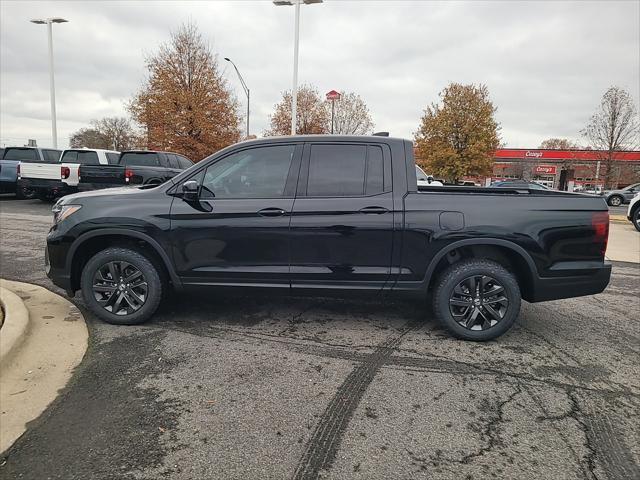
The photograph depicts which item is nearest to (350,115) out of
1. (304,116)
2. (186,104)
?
(304,116)

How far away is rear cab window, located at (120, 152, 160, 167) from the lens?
1353 centimetres

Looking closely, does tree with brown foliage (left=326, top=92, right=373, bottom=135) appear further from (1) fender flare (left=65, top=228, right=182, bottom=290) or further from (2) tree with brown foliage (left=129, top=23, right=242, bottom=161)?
(1) fender flare (left=65, top=228, right=182, bottom=290)

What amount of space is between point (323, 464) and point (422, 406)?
0.90 m

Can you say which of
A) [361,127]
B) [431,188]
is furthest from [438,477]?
[361,127]

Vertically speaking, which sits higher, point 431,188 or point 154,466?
point 431,188

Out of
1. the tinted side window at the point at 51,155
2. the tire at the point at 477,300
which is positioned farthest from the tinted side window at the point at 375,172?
the tinted side window at the point at 51,155

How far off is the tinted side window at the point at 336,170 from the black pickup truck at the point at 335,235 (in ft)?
0.03

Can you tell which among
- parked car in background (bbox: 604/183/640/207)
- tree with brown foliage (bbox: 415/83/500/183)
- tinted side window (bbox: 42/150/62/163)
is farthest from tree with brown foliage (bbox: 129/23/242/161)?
parked car in background (bbox: 604/183/640/207)

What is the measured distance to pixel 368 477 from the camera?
2207mm

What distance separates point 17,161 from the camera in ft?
50.8

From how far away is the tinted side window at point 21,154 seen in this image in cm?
1605

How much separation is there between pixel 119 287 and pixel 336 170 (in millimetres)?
2376

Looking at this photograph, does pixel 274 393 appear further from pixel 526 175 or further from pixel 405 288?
pixel 526 175

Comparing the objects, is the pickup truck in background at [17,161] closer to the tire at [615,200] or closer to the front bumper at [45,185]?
the front bumper at [45,185]
